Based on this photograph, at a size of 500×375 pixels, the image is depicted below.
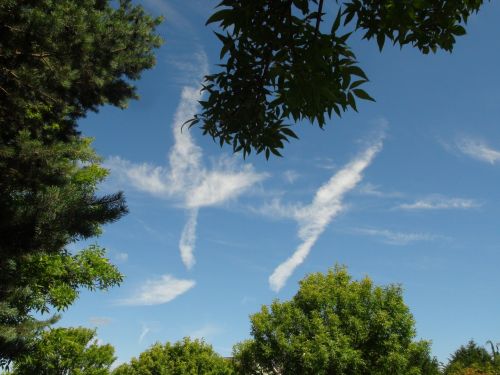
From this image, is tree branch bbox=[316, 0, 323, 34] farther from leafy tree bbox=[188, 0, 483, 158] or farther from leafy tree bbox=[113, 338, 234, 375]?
leafy tree bbox=[113, 338, 234, 375]

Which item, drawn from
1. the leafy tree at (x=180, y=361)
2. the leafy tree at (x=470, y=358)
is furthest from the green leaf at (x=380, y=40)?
the leafy tree at (x=470, y=358)

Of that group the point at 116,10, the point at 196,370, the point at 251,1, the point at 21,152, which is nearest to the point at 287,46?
the point at 251,1

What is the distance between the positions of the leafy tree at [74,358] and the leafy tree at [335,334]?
497 inches

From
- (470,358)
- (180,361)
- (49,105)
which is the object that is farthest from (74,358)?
(470,358)

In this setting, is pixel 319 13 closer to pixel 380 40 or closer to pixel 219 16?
pixel 380 40

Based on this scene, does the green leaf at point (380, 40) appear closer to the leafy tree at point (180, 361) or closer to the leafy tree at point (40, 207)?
the leafy tree at point (40, 207)

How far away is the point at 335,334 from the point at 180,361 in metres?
16.8

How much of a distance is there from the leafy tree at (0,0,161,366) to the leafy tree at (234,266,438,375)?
19230 millimetres

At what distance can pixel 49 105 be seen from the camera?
11.0 metres

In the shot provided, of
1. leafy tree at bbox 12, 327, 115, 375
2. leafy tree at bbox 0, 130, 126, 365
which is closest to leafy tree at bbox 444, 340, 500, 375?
leafy tree at bbox 12, 327, 115, 375

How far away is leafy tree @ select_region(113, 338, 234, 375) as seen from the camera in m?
37.3

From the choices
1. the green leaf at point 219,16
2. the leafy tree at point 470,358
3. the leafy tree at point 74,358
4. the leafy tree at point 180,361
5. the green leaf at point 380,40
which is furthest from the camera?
the leafy tree at point 470,358

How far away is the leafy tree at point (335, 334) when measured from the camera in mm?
27125

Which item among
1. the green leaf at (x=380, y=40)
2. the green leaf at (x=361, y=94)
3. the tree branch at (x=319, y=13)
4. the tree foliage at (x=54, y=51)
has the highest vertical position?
the tree foliage at (x=54, y=51)
